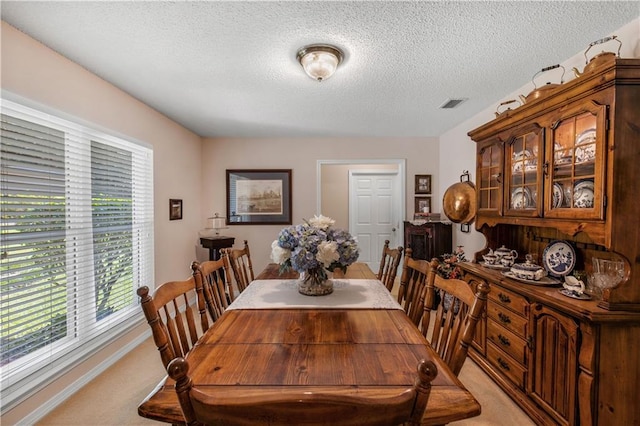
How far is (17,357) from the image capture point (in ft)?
5.83

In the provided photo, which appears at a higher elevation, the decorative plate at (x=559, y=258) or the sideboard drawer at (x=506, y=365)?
the decorative plate at (x=559, y=258)

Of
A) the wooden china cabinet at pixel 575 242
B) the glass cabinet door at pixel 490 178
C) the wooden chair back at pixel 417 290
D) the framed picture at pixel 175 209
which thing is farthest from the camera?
the framed picture at pixel 175 209

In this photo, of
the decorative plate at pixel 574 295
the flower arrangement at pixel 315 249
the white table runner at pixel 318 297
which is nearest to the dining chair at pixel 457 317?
the white table runner at pixel 318 297

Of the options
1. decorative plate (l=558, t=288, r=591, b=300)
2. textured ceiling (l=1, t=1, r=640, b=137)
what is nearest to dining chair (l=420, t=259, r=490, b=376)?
decorative plate (l=558, t=288, r=591, b=300)

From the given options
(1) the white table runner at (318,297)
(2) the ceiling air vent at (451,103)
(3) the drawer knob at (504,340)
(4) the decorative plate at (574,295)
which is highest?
(2) the ceiling air vent at (451,103)

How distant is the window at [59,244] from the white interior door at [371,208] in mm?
3673

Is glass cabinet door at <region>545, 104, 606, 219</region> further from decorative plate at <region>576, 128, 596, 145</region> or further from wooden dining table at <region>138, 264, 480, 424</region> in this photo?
wooden dining table at <region>138, 264, 480, 424</region>

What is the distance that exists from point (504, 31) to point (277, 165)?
10.6ft

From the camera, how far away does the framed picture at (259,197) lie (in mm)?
4453

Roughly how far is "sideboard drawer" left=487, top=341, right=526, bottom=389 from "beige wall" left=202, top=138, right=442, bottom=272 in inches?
96.9

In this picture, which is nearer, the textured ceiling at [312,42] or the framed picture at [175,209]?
the textured ceiling at [312,42]

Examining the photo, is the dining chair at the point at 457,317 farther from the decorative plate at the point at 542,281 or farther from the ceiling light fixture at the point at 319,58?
the ceiling light fixture at the point at 319,58

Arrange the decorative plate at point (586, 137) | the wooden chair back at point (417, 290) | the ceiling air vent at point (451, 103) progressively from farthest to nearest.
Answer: the ceiling air vent at point (451, 103)
the wooden chair back at point (417, 290)
the decorative plate at point (586, 137)

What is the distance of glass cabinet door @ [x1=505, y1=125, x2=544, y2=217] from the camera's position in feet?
6.37
